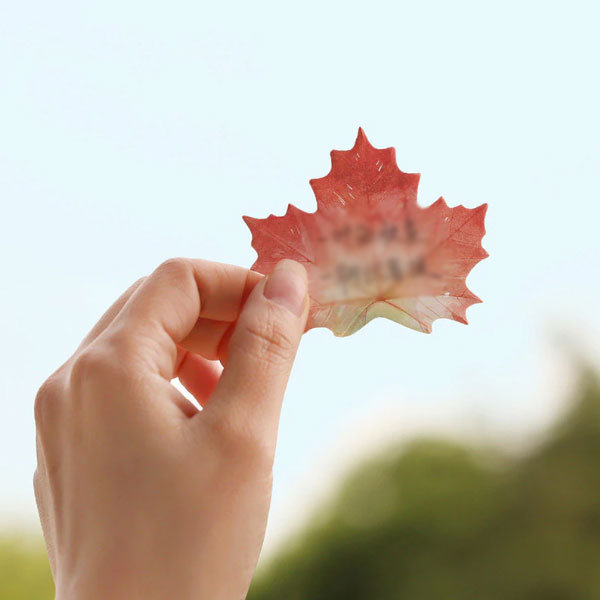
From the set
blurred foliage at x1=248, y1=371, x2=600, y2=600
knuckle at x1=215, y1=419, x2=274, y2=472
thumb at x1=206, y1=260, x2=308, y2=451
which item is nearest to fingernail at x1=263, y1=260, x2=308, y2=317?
thumb at x1=206, y1=260, x2=308, y2=451

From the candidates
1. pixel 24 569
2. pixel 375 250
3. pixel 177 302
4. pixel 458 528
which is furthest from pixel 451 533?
pixel 177 302

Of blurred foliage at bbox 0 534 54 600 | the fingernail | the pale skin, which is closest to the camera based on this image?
the pale skin

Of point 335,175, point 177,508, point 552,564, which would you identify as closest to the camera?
point 177,508

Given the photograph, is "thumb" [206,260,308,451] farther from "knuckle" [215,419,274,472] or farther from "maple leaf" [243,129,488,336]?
"maple leaf" [243,129,488,336]

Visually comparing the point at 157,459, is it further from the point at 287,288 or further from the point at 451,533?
the point at 451,533

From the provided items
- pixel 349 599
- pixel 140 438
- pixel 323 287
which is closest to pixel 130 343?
pixel 140 438

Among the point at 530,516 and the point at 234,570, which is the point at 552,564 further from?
the point at 234,570

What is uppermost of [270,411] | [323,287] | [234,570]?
[323,287]
